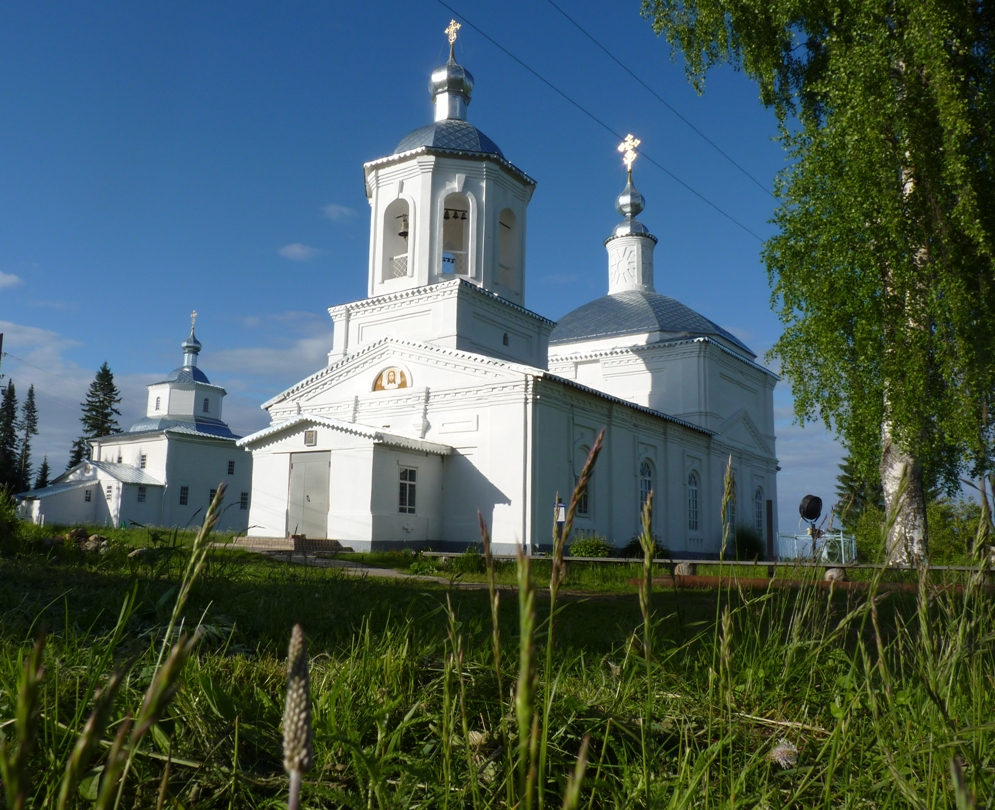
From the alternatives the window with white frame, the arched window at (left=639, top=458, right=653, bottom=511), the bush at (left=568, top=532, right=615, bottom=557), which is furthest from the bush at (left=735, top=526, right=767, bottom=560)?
the bush at (left=568, top=532, right=615, bottom=557)

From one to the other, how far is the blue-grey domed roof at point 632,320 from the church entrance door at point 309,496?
13.4 meters

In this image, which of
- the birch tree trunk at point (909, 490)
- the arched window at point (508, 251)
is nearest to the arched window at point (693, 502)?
the arched window at point (508, 251)

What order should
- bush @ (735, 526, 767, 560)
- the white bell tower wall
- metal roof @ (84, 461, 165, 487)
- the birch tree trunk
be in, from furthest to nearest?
metal roof @ (84, 461, 165, 487)
bush @ (735, 526, 767, 560)
the white bell tower wall
the birch tree trunk

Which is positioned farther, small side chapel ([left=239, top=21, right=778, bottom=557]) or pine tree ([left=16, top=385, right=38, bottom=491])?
pine tree ([left=16, top=385, right=38, bottom=491])

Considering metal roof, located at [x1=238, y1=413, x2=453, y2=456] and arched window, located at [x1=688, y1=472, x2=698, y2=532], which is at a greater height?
metal roof, located at [x1=238, y1=413, x2=453, y2=456]

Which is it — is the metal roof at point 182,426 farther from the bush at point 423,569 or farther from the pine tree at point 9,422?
the bush at point 423,569

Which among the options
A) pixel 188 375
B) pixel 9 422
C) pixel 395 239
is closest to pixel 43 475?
pixel 9 422

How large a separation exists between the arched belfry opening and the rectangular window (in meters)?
5.96

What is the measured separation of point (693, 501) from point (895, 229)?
1638 centimetres

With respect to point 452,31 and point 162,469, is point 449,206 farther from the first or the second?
point 162,469

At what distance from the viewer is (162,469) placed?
41.8 metres

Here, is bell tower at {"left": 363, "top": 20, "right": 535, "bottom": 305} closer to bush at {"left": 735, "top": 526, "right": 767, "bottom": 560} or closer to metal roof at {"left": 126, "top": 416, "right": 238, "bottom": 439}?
bush at {"left": 735, "top": 526, "right": 767, "bottom": 560}

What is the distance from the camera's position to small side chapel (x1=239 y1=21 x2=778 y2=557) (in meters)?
20.8

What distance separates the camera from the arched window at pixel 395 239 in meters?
24.2
